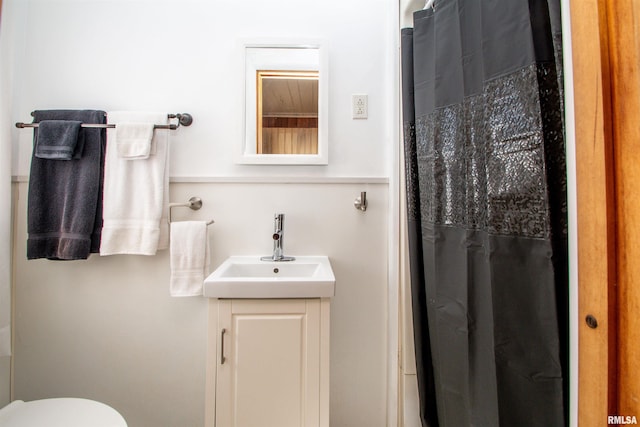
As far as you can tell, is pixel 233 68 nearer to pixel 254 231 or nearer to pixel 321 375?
pixel 254 231

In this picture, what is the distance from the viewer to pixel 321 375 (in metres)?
0.83

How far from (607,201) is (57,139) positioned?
5.51 ft

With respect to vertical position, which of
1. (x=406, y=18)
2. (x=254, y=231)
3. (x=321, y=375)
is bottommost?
(x=321, y=375)

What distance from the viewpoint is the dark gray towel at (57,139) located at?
1.05 m

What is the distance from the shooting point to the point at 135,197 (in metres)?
1.11

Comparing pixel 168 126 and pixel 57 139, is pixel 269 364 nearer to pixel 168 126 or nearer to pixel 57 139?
pixel 168 126

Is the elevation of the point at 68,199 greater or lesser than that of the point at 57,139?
lesser

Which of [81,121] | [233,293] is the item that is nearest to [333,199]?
[233,293]

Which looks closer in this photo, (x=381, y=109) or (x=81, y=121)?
(x=81, y=121)

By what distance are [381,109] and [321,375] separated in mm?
Answer: 1134

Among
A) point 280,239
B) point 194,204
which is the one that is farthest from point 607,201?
point 194,204

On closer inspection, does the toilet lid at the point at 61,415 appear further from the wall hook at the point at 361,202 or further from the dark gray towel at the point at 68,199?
the wall hook at the point at 361,202

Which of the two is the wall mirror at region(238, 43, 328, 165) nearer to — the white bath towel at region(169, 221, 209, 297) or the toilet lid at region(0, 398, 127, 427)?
the white bath towel at region(169, 221, 209, 297)

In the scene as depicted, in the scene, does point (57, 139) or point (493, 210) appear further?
A: point (57, 139)
